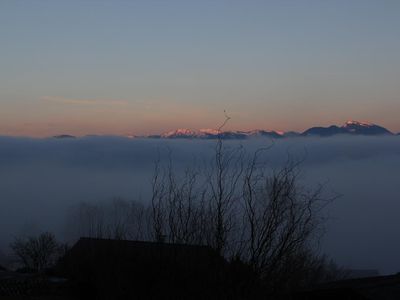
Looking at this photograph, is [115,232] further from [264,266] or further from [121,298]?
[264,266]

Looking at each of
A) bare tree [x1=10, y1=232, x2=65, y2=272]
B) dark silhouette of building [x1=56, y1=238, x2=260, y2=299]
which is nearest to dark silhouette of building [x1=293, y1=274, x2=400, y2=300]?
dark silhouette of building [x1=56, y1=238, x2=260, y2=299]

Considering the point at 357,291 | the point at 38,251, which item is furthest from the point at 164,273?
the point at 38,251

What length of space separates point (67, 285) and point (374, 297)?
27.3 feet

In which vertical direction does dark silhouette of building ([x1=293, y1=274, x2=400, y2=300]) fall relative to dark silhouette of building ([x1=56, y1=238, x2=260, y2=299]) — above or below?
below

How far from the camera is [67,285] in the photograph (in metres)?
17.2

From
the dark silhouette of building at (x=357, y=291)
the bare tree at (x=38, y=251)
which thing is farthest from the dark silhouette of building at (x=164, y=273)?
the bare tree at (x=38, y=251)

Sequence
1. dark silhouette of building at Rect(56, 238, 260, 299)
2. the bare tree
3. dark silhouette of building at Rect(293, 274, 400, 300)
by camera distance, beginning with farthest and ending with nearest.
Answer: the bare tree < dark silhouette of building at Rect(293, 274, 400, 300) < dark silhouette of building at Rect(56, 238, 260, 299)

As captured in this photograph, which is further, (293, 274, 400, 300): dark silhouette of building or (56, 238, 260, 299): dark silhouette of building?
(293, 274, 400, 300): dark silhouette of building

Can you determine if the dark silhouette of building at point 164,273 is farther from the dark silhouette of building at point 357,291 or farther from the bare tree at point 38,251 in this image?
the bare tree at point 38,251

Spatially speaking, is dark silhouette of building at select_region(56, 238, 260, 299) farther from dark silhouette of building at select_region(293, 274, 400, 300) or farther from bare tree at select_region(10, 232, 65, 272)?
bare tree at select_region(10, 232, 65, 272)

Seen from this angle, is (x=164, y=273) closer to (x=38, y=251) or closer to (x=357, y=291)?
(x=357, y=291)

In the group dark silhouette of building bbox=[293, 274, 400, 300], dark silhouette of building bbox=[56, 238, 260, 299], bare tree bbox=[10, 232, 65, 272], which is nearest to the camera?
dark silhouette of building bbox=[56, 238, 260, 299]

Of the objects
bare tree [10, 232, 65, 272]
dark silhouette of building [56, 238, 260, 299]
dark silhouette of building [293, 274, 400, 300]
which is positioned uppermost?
dark silhouette of building [56, 238, 260, 299]

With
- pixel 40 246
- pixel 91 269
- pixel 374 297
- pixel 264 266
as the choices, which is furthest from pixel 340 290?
pixel 40 246
